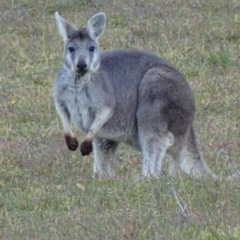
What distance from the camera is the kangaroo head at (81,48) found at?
7.33m

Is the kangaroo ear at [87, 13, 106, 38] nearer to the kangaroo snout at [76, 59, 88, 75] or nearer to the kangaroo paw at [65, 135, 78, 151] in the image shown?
the kangaroo snout at [76, 59, 88, 75]

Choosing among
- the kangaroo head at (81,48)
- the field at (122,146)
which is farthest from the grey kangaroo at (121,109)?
the field at (122,146)

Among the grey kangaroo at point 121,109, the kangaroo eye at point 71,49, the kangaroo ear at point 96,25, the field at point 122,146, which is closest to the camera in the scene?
the field at point 122,146

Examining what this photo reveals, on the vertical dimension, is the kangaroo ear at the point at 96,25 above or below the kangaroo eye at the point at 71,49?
above

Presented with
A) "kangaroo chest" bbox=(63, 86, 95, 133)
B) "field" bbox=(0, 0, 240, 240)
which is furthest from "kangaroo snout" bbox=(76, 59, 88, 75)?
"field" bbox=(0, 0, 240, 240)

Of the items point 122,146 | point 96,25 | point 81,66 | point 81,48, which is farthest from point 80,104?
point 122,146

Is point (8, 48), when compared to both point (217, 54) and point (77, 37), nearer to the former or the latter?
point (217, 54)

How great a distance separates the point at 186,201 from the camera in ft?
20.1

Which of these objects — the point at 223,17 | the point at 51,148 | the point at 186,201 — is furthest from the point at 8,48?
the point at 186,201

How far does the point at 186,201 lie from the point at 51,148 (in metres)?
2.03

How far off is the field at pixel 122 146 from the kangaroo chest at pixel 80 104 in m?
0.34

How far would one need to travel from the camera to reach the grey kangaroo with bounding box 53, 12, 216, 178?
7.31 meters

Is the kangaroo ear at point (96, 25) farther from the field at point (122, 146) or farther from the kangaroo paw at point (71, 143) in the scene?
the field at point (122, 146)

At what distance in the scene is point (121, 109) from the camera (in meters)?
7.52
